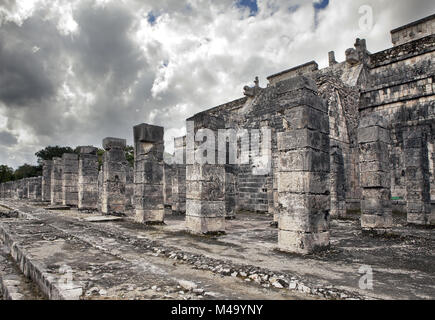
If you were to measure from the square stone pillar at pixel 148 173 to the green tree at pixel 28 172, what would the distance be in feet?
135

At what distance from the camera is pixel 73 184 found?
16172mm

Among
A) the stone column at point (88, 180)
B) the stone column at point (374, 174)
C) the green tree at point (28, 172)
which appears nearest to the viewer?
the stone column at point (374, 174)

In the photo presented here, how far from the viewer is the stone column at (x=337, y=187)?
12.0m

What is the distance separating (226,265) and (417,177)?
8.83 metres

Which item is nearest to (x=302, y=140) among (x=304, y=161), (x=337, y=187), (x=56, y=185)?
(x=304, y=161)

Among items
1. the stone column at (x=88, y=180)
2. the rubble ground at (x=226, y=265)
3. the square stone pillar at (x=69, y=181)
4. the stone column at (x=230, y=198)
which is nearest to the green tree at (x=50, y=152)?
the square stone pillar at (x=69, y=181)

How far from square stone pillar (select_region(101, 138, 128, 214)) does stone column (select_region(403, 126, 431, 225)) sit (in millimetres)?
10569

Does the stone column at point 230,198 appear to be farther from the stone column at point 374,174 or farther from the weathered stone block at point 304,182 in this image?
the weathered stone block at point 304,182

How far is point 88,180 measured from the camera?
14.3m

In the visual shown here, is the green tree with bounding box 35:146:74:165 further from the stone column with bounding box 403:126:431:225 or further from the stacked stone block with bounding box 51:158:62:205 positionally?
the stone column with bounding box 403:126:431:225
